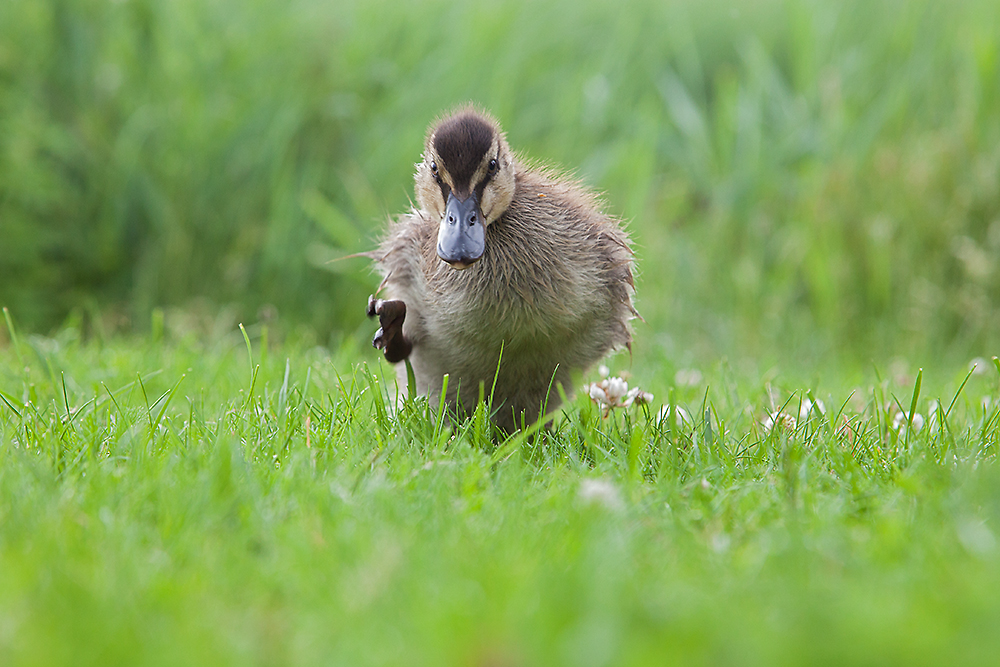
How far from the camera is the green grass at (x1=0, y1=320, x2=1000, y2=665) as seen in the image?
1.55 meters

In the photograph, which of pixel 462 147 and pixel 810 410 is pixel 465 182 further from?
pixel 810 410

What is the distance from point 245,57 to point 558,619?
6.07 m

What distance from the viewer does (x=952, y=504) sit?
7.29 ft

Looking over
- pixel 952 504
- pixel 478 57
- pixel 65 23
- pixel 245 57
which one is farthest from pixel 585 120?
pixel 952 504

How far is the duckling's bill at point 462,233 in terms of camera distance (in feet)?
9.55

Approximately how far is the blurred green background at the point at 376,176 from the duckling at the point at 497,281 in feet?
8.94

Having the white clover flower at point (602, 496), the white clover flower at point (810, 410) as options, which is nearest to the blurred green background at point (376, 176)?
the white clover flower at point (810, 410)

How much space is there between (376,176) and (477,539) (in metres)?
4.93

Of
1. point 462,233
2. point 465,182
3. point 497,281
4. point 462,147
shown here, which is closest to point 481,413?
point 497,281

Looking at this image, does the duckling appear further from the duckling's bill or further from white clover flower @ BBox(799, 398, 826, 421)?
white clover flower @ BBox(799, 398, 826, 421)

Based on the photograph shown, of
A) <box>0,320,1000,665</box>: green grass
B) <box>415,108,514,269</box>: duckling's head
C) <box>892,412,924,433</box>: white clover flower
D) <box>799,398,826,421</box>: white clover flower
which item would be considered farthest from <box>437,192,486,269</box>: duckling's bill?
<box>892,412,924,433</box>: white clover flower

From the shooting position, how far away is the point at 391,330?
3346 millimetres

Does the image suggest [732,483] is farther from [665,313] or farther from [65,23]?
[65,23]

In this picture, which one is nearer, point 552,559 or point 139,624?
point 139,624
